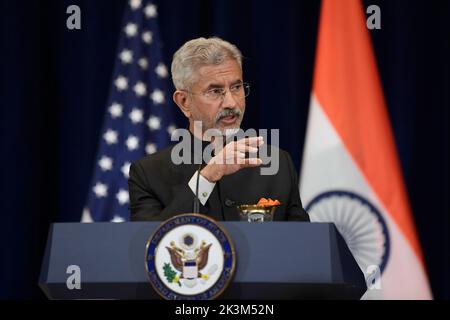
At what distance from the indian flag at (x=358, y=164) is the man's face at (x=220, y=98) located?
1383 mm

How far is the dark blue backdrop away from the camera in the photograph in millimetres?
4047

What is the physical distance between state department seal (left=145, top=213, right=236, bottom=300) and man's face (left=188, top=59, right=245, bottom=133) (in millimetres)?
889

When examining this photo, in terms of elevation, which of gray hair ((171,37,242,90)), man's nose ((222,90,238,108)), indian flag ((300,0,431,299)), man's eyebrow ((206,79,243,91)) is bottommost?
indian flag ((300,0,431,299))

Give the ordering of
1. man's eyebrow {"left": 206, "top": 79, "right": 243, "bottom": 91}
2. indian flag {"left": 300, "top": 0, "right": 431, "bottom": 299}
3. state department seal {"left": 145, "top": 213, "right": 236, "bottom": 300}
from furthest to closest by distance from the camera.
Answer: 1. indian flag {"left": 300, "top": 0, "right": 431, "bottom": 299}
2. man's eyebrow {"left": 206, "top": 79, "right": 243, "bottom": 91}
3. state department seal {"left": 145, "top": 213, "right": 236, "bottom": 300}

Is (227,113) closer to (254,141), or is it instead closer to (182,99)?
(182,99)

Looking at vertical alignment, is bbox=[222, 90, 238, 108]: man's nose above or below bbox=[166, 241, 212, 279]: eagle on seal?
above

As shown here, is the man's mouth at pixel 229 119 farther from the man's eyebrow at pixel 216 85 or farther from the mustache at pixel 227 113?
the man's eyebrow at pixel 216 85

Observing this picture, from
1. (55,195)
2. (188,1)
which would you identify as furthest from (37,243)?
(188,1)

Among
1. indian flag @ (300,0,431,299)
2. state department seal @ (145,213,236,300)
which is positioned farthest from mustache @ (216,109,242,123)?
indian flag @ (300,0,431,299)

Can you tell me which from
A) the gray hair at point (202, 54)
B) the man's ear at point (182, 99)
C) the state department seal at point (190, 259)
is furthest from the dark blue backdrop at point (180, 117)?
the state department seal at point (190, 259)

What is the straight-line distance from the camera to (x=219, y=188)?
2.55 meters

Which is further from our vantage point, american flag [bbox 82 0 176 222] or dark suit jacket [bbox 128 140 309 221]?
american flag [bbox 82 0 176 222]

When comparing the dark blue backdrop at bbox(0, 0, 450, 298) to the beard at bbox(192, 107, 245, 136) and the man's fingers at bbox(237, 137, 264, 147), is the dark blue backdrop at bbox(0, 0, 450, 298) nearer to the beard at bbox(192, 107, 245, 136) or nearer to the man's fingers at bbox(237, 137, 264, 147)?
the beard at bbox(192, 107, 245, 136)
